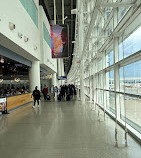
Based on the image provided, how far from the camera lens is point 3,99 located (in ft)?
28.7

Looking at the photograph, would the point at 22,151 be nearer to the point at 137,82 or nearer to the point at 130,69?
the point at 137,82

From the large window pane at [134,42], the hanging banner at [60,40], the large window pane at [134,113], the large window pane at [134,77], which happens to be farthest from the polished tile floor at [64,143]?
the hanging banner at [60,40]

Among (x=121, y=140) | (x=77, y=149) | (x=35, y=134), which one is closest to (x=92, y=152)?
(x=77, y=149)

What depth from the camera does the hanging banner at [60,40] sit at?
13.2m

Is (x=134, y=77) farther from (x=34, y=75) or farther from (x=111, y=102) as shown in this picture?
(x=34, y=75)

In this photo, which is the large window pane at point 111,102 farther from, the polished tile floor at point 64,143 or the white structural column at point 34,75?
the white structural column at point 34,75

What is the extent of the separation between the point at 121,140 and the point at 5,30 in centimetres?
652

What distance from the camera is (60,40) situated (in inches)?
539

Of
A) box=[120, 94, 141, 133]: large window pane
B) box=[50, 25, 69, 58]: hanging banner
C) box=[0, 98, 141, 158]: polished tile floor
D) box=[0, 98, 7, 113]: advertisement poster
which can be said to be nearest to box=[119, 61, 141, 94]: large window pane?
box=[120, 94, 141, 133]: large window pane

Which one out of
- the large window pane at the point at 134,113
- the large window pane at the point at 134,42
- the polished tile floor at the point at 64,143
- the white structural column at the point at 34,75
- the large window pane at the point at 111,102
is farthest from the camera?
the white structural column at the point at 34,75

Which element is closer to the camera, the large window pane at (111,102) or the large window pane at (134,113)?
the large window pane at (134,113)

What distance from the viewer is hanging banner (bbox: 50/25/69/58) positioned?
43.2 feet

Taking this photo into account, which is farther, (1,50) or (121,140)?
(1,50)

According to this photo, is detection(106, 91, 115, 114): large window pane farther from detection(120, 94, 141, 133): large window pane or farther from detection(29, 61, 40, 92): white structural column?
detection(29, 61, 40, 92): white structural column
